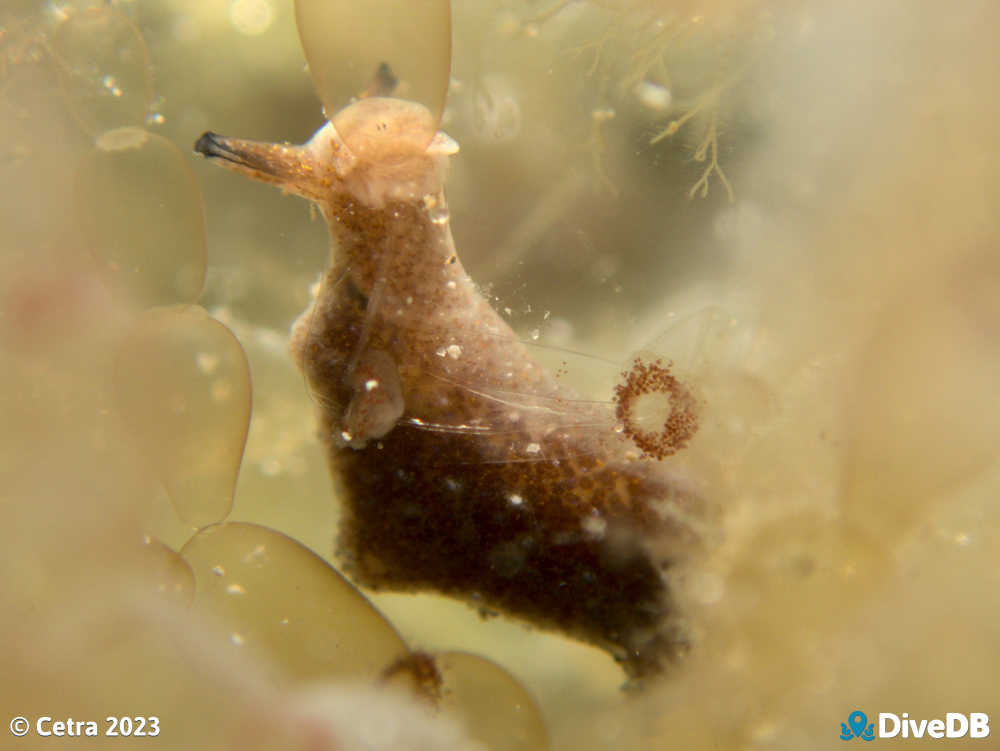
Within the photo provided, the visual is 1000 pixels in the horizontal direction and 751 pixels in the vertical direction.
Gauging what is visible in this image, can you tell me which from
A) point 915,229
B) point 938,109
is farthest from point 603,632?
point 938,109

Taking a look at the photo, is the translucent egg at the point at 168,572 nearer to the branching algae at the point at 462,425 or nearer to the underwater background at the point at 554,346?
the underwater background at the point at 554,346

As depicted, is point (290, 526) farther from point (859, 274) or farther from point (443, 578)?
point (859, 274)

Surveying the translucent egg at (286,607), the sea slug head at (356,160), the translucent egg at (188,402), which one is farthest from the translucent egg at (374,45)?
the translucent egg at (286,607)

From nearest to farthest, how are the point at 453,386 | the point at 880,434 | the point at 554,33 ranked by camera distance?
the point at 880,434 → the point at 453,386 → the point at 554,33

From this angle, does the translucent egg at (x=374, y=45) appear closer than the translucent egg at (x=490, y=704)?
Yes

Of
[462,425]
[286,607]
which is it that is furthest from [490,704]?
[462,425]

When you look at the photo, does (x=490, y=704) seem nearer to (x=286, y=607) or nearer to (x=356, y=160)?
(x=286, y=607)

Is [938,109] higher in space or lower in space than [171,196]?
higher
